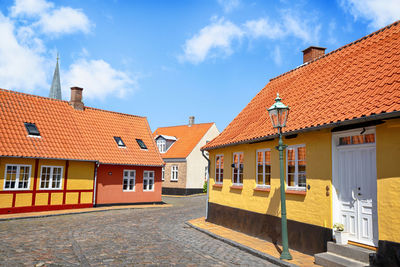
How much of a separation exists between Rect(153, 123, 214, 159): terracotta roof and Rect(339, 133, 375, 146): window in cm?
2438

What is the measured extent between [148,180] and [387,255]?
18.5 metres

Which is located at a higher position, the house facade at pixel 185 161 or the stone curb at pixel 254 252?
the house facade at pixel 185 161

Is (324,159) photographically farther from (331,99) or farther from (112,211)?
(112,211)

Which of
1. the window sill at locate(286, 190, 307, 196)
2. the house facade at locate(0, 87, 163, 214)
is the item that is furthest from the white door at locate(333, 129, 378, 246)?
the house facade at locate(0, 87, 163, 214)

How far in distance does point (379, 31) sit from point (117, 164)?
16.1 m

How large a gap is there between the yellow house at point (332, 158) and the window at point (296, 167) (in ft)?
0.09

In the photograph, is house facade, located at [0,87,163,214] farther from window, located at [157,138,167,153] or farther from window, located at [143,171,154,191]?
window, located at [157,138,167,153]

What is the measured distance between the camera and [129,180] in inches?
867

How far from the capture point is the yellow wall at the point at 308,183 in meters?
7.93

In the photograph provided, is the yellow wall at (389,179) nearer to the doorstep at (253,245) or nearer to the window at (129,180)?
the doorstep at (253,245)

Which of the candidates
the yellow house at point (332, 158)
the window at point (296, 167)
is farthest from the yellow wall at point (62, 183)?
the window at point (296, 167)

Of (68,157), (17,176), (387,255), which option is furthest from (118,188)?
(387,255)

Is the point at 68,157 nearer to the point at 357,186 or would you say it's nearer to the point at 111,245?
the point at 111,245

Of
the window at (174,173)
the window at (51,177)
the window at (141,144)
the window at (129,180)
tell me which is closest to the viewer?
the window at (51,177)
